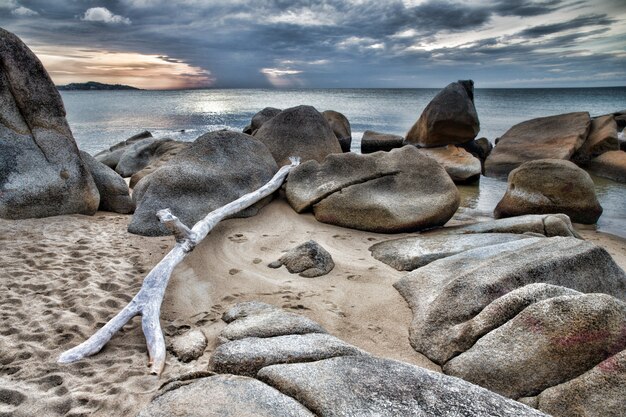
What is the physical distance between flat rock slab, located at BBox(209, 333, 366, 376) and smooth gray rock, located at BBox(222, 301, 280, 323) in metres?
1.04

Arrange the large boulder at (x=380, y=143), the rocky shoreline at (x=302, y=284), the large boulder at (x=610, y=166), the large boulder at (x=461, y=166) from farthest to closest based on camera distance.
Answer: the large boulder at (x=380, y=143) → the large boulder at (x=610, y=166) → the large boulder at (x=461, y=166) → the rocky shoreline at (x=302, y=284)

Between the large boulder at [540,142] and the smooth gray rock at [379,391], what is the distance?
1272 centimetres

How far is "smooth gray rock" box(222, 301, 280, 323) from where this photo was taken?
3925 mm

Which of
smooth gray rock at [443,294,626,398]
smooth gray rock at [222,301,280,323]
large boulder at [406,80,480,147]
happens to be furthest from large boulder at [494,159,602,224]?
large boulder at [406,80,480,147]

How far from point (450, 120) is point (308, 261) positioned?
11653 mm

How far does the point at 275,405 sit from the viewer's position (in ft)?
7.00

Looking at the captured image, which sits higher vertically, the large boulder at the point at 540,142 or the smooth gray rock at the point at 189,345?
the large boulder at the point at 540,142

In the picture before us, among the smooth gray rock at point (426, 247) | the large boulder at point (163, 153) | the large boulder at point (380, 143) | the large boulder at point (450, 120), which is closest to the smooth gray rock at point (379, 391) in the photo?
the smooth gray rock at point (426, 247)

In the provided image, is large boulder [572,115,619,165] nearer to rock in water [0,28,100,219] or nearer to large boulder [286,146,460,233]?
large boulder [286,146,460,233]

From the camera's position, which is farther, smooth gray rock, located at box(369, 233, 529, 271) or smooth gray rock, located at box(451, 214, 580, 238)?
smooth gray rock, located at box(451, 214, 580, 238)

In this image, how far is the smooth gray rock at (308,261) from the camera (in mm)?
4984

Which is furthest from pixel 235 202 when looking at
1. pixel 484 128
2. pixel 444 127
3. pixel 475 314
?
pixel 484 128

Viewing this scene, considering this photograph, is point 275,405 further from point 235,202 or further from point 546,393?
point 235,202

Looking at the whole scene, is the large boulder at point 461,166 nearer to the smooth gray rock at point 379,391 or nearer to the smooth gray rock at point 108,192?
the smooth gray rock at point 108,192
